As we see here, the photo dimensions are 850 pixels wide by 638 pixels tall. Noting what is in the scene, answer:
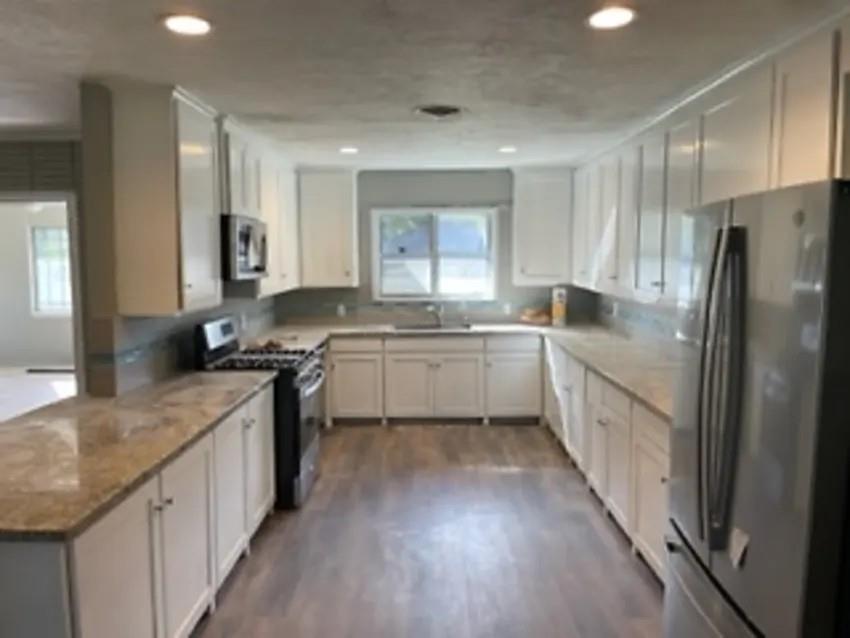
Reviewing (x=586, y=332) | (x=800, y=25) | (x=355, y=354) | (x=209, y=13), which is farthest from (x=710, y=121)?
(x=355, y=354)

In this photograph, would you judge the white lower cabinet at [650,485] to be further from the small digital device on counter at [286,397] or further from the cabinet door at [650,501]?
the small digital device on counter at [286,397]

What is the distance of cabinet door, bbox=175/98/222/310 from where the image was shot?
3.40 m

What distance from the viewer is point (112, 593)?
210 centimetres

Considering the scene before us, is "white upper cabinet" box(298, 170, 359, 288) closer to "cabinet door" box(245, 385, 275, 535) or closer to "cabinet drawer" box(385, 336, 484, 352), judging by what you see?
"cabinet drawer" box(385, 336, 484, 352)

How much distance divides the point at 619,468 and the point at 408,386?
9.16 ft

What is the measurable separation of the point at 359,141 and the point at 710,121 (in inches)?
95.2

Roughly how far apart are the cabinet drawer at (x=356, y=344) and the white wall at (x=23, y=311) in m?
5.52

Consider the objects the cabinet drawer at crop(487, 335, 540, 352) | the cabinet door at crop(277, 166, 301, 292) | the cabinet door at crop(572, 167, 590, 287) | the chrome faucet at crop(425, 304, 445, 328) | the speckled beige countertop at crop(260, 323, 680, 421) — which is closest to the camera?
the speckled beige countertop at crop(260, 323, 680, 421)

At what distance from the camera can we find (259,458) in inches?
154

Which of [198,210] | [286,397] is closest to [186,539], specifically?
[286,397]

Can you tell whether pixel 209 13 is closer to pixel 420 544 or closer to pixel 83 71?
pixel 83 71

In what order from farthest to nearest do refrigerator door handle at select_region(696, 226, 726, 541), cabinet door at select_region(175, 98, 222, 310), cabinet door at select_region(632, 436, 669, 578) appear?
cabinet door at select_region(175, 98, 222, 310), cabinet door at select_region(632, 436, 669, 578), refrigerator door handle at select_region(696, 226, 726, 541)

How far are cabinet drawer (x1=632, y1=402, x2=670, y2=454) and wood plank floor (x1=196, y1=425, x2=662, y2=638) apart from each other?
720 mm

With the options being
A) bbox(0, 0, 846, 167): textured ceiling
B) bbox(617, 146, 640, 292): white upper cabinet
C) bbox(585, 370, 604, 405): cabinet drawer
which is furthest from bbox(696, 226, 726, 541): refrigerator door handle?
bbox(617, 146, 640, 292): white upper cabinet
